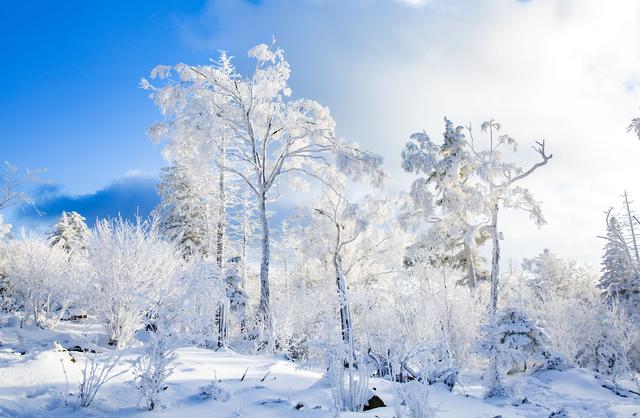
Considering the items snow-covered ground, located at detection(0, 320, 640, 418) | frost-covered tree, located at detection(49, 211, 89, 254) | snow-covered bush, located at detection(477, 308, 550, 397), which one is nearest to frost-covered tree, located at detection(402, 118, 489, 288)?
snow-covered bush, located at detection(477, 308, 550, 397)

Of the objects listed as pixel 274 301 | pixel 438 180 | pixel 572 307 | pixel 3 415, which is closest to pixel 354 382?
pixel 3 415

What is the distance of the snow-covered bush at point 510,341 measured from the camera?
888 centimetres

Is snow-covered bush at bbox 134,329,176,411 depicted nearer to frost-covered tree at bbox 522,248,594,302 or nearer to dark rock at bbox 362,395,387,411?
dark rock at bbox 362,395,387,411

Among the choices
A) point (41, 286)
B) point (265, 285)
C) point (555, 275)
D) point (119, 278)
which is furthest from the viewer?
point (555, 275)

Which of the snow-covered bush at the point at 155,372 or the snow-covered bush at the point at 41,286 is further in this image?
the snow-covered bush at the point at 41,286

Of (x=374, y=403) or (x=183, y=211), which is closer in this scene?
(x=374, y=403)

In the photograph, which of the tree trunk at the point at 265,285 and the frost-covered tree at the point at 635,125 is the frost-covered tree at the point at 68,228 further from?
the frost-covered tree at the point at 635,125

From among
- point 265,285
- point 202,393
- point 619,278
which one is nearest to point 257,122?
point 265,285

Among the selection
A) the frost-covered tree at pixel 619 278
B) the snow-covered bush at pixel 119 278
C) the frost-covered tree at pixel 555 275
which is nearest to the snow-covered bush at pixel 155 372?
the snow-covered bush at pixel 119 278

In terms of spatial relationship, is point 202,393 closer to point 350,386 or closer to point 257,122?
point 350,386

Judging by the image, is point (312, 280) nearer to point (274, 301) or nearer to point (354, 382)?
point (274, 301)

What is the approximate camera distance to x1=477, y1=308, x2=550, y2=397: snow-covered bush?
8883mm

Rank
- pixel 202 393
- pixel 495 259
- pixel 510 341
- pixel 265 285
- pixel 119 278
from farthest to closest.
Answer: pixel 265 285 < pixel 495 259 < pixel 510 341 < pixel 119 278 < pixel 202 393

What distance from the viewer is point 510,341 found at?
29.8ft
